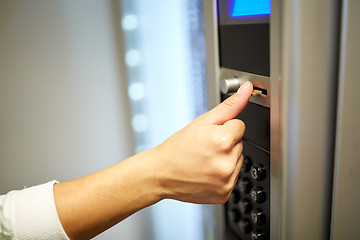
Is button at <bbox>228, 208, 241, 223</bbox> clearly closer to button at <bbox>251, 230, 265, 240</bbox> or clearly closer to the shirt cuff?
button at <bbox>251, 230, 265, 240</bbox>

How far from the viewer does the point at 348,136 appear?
0.46 metres

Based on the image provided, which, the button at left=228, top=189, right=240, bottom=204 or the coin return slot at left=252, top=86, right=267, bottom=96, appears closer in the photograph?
the coin return slot at left=252, top=86, right=267, bottom=96

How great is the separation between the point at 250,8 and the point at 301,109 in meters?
0.18

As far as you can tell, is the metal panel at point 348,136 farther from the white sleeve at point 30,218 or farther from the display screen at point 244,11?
the white sleeve at point 30,218

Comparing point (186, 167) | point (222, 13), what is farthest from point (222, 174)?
point (222, 13)

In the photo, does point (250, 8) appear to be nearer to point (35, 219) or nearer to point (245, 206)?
Answer: point (245, 206)

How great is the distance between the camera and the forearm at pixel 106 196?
55 cm

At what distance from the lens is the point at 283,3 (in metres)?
0.44

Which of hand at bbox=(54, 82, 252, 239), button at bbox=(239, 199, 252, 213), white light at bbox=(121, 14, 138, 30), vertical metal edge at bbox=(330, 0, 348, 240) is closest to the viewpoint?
vertical metal edge at bbox=(330, 0, 348, 240)

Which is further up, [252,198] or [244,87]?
[244,87]

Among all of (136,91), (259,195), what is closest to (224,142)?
(259,195)

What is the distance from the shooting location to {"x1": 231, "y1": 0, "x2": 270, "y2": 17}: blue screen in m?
0.49

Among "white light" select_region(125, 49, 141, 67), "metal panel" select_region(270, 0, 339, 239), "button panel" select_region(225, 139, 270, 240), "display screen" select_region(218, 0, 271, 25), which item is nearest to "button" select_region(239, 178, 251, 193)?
"button panel" select_region(225, 139, 270, 240)

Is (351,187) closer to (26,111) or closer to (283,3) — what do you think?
(283,3)
